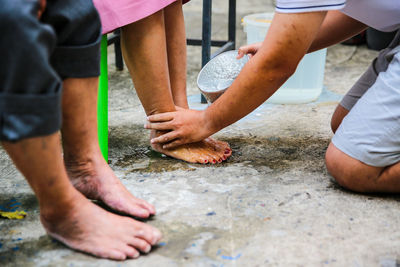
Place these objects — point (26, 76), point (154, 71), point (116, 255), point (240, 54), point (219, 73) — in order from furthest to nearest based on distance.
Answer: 1. point (219, 73)
2. point (240, 54)
3. point (154, 71)
4. point (116, 255)
5. point (26, 76)

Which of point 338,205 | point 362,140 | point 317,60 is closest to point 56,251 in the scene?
point 338,205

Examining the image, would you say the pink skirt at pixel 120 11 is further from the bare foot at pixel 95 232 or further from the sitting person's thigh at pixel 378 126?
the sitting person's thigh at pixel 378 126

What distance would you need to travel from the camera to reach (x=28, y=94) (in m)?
0.86

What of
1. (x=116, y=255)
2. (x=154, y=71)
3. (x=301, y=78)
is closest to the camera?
(x=116, y=255)

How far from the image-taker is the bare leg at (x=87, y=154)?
1.10 m

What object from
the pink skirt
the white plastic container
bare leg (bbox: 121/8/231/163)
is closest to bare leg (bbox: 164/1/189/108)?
bare leg (bbox: 121/8/231/163)

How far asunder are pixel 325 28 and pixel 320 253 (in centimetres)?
88

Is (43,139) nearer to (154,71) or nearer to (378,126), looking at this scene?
(154,71)

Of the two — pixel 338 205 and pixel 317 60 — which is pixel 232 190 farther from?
pixel 317 60

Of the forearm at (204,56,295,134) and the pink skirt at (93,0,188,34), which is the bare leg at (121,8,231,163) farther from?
the forearm at (204,56,295,134)

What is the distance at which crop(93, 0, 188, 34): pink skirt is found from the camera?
1.39 metres

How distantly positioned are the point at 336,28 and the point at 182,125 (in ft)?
2.07

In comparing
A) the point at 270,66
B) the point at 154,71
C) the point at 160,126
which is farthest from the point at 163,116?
the point at 270,66

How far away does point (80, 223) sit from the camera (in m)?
→ 1.06
